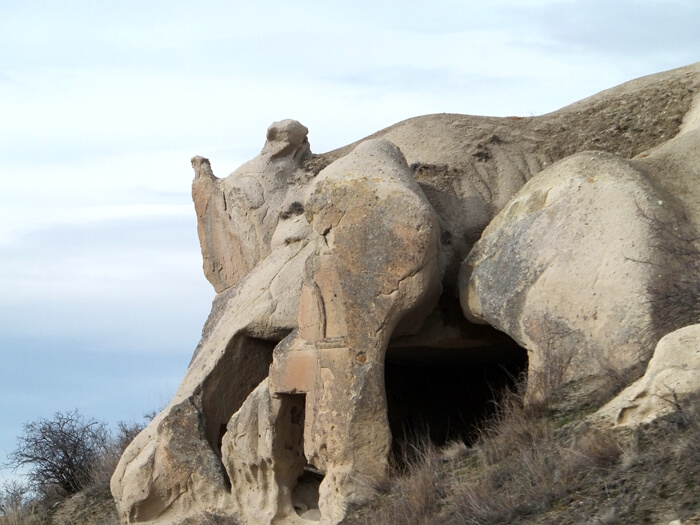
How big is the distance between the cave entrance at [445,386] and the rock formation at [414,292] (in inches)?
1.0

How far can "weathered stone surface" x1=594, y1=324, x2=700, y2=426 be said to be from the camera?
31.2ft

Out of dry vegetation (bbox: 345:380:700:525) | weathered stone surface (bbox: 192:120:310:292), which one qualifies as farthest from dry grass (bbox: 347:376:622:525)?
weathered stone surface (bbox: 192:120:310:292)

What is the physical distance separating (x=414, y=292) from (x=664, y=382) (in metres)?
2.78

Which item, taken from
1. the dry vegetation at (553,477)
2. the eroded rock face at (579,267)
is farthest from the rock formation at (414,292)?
the dry vegetation at (553,477)

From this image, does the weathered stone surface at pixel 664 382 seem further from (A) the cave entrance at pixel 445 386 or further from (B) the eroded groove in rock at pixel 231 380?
(B) the eroded groove in rock at pixel 231 380

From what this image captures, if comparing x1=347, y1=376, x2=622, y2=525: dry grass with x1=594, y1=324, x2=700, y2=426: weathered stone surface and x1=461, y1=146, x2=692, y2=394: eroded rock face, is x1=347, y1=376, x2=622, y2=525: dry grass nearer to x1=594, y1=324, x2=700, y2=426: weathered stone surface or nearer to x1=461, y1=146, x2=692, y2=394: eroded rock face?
x1=594, y1=324, x2=700, y2=426: weathered stone surface

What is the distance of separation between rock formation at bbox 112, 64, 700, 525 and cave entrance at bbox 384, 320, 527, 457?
0.08 ft

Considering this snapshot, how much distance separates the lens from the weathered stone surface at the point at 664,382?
952 centimetres

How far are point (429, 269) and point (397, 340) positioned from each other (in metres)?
1.28

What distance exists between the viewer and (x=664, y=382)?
9.66 m

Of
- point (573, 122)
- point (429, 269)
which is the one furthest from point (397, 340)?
point (573, 122)

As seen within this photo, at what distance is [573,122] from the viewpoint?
14.9m

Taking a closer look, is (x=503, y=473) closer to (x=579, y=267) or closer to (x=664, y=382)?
(x=664, y=382)

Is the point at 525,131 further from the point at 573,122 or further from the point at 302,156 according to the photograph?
the point at 302,156
